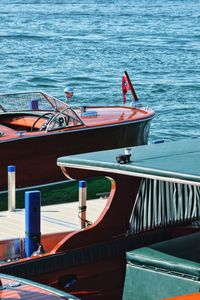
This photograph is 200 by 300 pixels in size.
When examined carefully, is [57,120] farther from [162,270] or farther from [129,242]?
[162,270]

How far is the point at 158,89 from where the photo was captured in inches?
1216

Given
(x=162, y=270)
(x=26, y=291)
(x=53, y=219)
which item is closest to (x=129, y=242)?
(x=162, y=270)

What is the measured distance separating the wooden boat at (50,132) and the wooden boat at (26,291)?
7.57 m

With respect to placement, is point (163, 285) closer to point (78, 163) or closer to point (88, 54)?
point (78, 163)

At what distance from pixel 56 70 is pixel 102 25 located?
18.6m

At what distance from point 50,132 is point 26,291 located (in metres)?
8.14

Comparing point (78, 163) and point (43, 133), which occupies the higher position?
point (78, 163)

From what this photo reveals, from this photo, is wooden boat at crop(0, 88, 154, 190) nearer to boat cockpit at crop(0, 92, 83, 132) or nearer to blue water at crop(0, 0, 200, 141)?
boat cockpit at crop(0, 92, 83, 132)

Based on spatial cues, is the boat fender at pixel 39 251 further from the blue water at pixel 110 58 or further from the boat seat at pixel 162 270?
the blue water at pixel 110 58

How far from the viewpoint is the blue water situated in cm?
2898

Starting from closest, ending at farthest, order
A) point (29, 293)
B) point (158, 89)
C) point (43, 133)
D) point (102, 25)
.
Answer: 1. point (29, 293)
2. point (43, 133)
3. point (158, 89)
4. point (102, 25)

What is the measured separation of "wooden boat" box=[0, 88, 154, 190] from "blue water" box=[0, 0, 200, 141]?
663cm

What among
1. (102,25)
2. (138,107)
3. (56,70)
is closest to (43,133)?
(138,107)

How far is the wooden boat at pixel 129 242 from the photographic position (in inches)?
381
